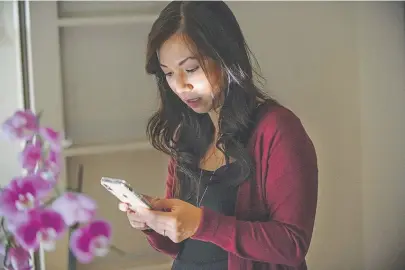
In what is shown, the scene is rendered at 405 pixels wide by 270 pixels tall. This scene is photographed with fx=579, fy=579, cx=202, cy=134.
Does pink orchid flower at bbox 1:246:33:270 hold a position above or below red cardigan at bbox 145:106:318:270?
below

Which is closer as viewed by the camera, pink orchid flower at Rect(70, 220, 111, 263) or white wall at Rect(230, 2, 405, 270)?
pink orchid flower at Rect(70, 220, 111, 263)

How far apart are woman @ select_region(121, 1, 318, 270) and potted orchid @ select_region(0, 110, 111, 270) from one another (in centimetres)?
7

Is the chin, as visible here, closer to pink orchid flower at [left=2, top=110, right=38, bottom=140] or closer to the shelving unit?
the shelving unit

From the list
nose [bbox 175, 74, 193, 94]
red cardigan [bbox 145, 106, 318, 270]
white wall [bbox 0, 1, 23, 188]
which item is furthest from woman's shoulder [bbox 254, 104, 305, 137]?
white wall [bbox 0, 1, 23, 188]

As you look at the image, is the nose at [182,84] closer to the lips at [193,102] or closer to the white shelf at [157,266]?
the lips at [193,102]

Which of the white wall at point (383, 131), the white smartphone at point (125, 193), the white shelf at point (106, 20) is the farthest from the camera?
the white wall at point (383, 131)

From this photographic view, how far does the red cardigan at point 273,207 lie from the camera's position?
72 cm

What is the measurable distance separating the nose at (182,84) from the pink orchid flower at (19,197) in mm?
223

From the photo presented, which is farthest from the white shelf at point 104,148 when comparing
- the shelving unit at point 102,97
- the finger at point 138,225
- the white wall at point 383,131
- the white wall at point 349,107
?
the white wall at point 383,131

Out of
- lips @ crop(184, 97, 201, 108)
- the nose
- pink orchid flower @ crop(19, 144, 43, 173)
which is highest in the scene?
the nose

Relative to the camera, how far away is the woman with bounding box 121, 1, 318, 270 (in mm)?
730

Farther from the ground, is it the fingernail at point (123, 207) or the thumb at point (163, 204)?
the thumb at point (163, 204)

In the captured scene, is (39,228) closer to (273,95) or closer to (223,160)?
(223,160)

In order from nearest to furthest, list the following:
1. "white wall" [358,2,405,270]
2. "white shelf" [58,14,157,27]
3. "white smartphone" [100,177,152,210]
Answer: "white smartphone" [100,177,152,210] < "white shelf" [58,14,157,27] < "white wall" [358,2,405,270]
